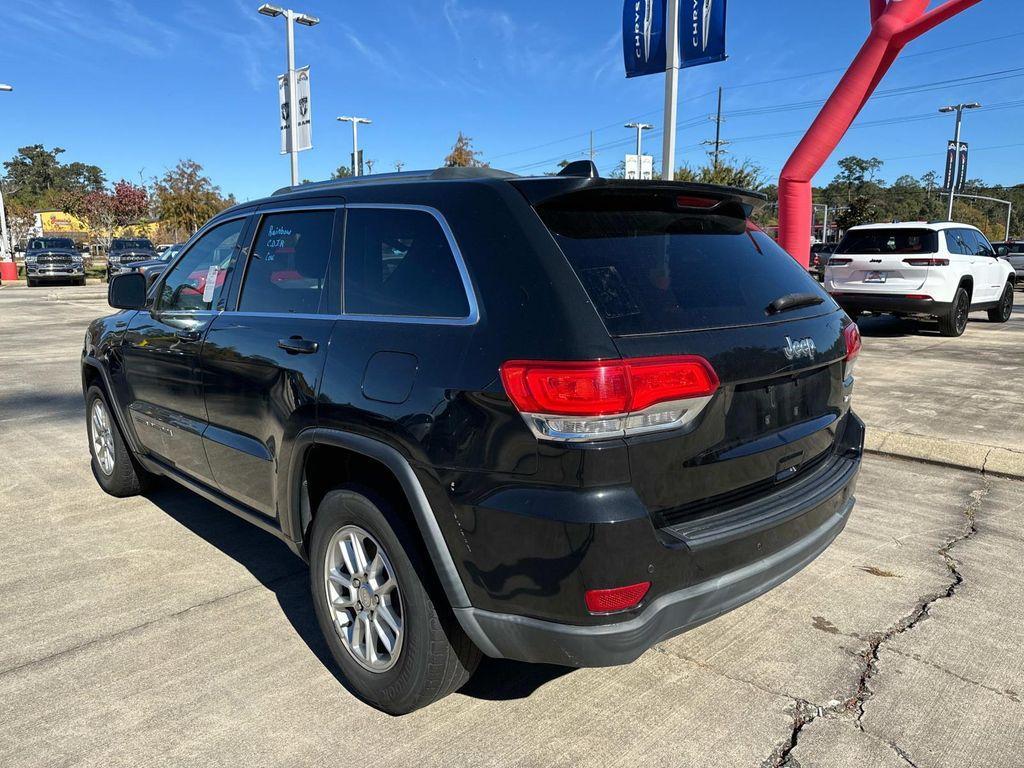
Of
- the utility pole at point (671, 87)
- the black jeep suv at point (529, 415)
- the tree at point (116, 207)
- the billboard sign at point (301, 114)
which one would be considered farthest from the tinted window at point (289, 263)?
the tree at point (116, 207)

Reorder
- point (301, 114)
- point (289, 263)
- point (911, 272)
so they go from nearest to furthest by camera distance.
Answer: point (289, 263) < point (911, 272) < point (301, 114)

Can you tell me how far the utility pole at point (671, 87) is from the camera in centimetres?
1001

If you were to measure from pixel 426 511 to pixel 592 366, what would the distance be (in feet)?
2.27

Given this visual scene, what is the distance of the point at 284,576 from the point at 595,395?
2374mm

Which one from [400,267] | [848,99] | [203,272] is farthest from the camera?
[848,99]

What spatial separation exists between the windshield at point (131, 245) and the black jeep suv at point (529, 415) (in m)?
35.4

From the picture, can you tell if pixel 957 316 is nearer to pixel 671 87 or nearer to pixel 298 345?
pixel 671 87

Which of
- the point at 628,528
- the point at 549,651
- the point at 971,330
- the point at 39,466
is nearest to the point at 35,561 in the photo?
the point at 39,466

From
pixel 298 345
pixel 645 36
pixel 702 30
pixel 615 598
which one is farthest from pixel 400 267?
pixel 645 36

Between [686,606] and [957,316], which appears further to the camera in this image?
[957,316]

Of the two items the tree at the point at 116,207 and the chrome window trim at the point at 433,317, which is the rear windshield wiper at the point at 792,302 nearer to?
the chrome window trim at the point at 433,317

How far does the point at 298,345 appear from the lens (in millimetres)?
2975

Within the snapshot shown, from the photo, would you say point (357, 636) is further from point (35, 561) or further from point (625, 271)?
point (35, 561)

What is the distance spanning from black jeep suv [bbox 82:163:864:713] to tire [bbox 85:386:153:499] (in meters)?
1.85
